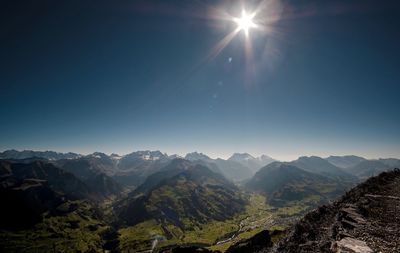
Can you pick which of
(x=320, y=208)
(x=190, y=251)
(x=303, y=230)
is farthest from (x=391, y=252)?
(x=190, y=251)

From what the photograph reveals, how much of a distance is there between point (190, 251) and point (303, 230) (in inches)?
1918

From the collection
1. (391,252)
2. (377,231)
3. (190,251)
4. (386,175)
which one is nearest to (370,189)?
(386,175)

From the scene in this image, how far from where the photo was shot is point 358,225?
29.2m

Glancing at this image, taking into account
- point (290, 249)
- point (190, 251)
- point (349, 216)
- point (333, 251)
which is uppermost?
point (349, 216)

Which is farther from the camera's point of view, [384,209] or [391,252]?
[384,209]

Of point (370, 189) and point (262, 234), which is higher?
point (370, 189)

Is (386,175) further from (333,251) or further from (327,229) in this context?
(333,251)

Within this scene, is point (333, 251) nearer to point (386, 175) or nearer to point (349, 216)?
point (349, 216)

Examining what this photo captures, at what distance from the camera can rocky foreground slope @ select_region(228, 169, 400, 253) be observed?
2412 cm

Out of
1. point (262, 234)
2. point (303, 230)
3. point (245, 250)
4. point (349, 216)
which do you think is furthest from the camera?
point (262, 234)

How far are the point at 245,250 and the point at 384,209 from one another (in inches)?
1722

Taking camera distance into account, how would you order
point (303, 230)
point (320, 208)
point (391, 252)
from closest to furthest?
point (391, 252) < point (303, 230) < point (320, 208)

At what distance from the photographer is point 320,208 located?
145 ft

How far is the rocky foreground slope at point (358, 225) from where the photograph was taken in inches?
950
